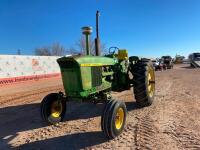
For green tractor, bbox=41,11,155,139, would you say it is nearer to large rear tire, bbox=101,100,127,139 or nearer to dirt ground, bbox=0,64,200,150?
large rear tire, bbox=101,100,127,139

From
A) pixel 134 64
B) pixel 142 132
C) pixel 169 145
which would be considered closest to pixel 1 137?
pixel 142 132

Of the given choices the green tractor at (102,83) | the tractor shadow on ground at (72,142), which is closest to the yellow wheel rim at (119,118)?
the green tractor at (102,83)

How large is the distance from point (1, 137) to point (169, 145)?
140 inches

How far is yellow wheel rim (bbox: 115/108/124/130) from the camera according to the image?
19.1ft

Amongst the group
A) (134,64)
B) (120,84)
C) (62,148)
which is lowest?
(62,148)

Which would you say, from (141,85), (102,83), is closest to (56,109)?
(102,83)

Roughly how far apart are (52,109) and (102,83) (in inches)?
55.5

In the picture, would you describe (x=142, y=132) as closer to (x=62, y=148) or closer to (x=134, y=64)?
(x=62, y=148)

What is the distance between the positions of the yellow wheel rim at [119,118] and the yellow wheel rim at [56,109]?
1.80 metres

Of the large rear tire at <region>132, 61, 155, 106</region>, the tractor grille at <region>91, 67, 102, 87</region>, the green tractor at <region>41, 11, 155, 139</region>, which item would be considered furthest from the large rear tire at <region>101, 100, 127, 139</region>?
the large rear tire at <region>132, 61, 155, 106</region>

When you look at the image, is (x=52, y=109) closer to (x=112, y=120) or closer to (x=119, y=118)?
(x=119, y=118)

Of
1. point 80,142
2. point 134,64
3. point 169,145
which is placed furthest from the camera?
point 134,64

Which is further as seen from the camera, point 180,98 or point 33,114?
point 180,98

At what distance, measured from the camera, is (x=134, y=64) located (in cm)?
859
